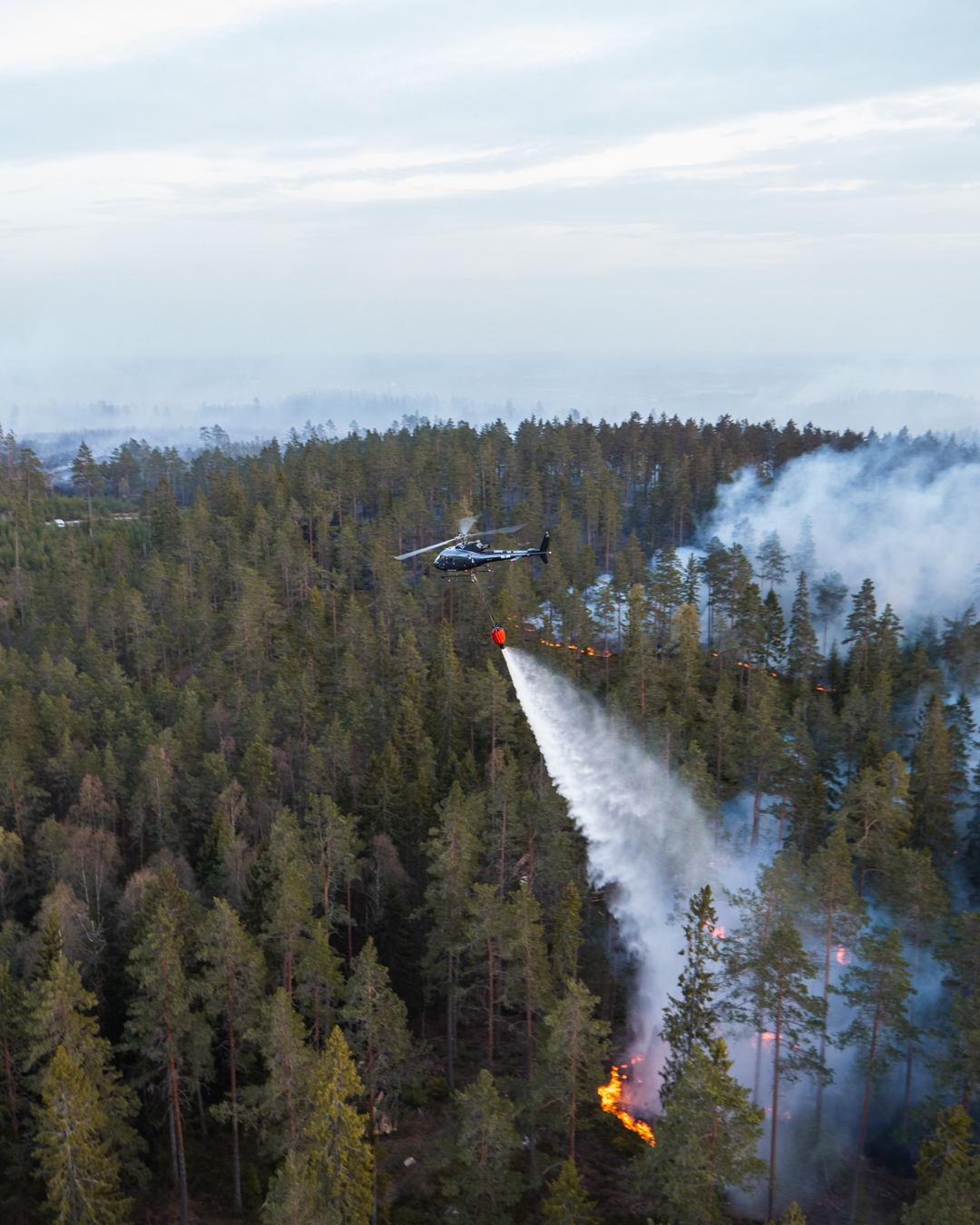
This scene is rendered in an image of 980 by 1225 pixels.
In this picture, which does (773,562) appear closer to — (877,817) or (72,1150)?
(877,817)

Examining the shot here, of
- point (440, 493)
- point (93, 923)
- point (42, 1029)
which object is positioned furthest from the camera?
point (440, 493)

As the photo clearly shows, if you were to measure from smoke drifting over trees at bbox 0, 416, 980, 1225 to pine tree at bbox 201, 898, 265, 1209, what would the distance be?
17cm

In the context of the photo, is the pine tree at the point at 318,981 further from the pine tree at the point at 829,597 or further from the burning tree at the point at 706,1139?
the pine tree at the point at 829,597

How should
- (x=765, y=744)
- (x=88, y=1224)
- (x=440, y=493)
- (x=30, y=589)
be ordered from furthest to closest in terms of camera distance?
1. (x=440, y=493)
2. (x=30, y=589)
3. (x=765, y=744)
4. (x=88, y=1224)

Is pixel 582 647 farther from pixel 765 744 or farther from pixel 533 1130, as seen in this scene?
pixel 533 1130

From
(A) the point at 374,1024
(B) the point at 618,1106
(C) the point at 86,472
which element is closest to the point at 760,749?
(B) the point at 618,1106

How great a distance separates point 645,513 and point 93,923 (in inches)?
3545

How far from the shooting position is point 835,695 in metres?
70.8

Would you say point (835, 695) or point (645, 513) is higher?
point (645, 513)

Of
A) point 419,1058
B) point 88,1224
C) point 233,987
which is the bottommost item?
point 419,1058

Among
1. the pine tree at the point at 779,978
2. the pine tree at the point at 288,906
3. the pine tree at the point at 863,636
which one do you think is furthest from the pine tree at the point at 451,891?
the pine tree at the point at 863,636

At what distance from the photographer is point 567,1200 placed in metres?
28.4

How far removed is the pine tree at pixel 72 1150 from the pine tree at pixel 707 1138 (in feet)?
55.7

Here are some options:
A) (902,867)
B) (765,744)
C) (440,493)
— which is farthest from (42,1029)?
(440,493)
